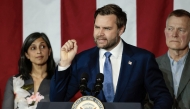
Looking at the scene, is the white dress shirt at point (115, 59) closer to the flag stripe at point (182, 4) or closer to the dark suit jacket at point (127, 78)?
the dark suit jacket at point (127, 78)

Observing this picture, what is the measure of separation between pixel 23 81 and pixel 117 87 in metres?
0.97

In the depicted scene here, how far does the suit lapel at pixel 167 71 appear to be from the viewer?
2115 millimetres

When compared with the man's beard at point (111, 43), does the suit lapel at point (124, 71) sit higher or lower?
lower

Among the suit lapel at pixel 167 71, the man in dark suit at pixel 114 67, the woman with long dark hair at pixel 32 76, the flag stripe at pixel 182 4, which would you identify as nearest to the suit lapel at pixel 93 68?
the man in dark suit at pixel 114 67

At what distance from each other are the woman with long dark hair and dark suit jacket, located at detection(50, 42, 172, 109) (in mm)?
683

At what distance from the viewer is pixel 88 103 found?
1.39m

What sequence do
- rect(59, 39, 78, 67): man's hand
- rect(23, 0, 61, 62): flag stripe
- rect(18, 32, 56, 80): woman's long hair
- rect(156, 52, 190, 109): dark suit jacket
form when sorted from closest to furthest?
rect(59, 39, 78, 67): man's hand < rect(156, 52, 190, 109): dark suit jacket < rect(18, 32, 56, 80): woman's long hair < rect(23, 0, 61, 62): flag stripe

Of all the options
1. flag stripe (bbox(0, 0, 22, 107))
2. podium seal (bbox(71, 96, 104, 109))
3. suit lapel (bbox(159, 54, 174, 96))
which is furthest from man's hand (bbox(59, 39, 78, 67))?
flag stripe (bbox(0, 0, 22, 107))

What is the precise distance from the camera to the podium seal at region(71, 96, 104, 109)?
1388 mm

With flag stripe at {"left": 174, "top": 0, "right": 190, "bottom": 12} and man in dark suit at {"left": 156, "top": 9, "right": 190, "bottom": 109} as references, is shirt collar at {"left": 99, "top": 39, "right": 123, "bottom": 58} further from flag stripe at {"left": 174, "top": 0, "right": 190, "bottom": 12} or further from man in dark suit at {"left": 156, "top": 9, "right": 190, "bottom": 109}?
flag stripe at {"left": 174, "top": 0, "right": 190, "bottom": 12}

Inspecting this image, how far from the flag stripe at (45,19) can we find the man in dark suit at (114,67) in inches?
Result: 33.7

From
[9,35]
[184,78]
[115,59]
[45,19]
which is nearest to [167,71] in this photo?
[184,78]

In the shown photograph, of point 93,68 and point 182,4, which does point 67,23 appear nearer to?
point 182,4

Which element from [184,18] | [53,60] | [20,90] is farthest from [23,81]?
[184,18]
